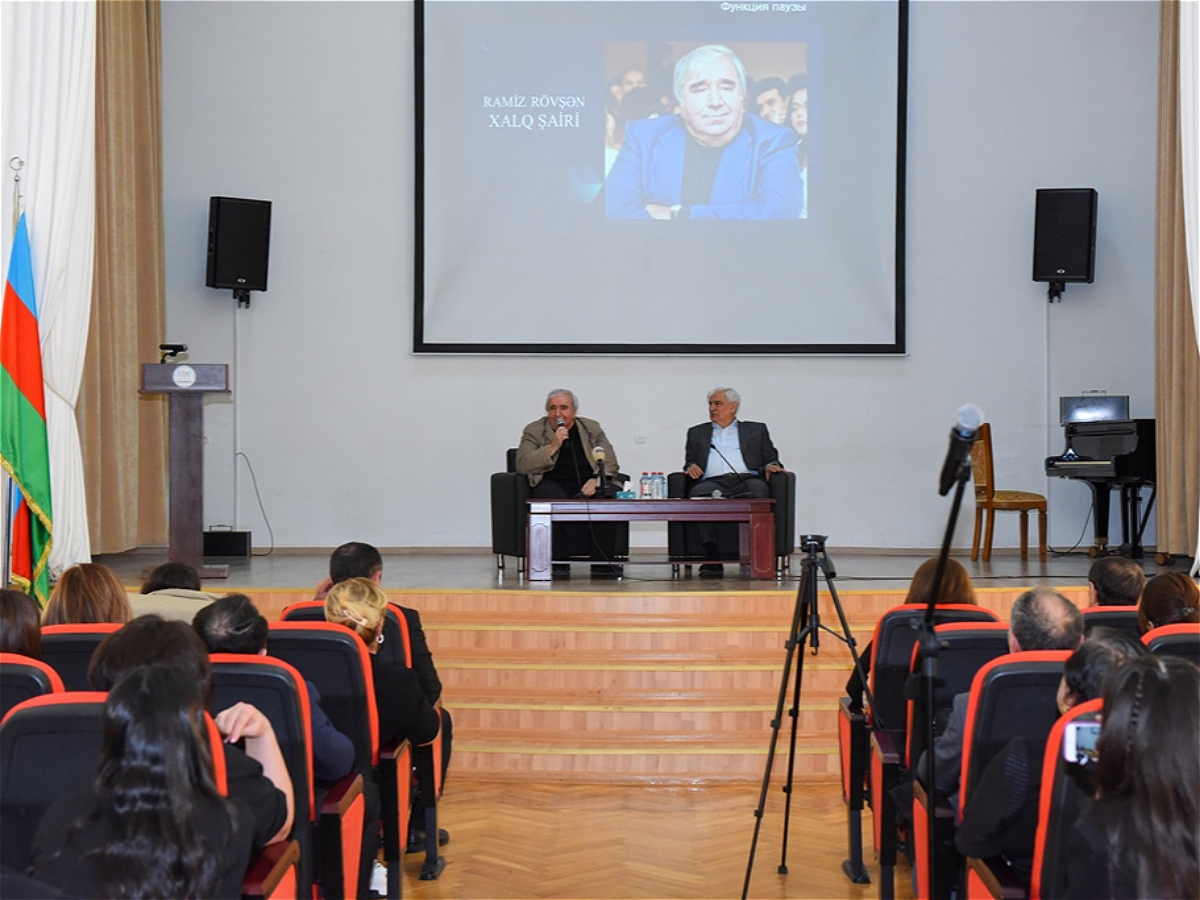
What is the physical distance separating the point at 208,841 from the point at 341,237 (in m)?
7.52

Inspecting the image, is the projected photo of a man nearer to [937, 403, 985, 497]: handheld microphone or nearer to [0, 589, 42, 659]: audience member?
[0, 589, 42, 659]: audience member

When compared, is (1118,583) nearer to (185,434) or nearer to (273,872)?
(273,872)

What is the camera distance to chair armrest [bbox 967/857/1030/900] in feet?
7.06

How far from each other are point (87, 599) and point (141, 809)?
1648 mm

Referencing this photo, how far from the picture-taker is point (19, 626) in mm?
2611

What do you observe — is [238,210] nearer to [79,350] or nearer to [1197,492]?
[79,350]

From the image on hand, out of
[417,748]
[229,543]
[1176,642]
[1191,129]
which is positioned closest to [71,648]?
[417,748]

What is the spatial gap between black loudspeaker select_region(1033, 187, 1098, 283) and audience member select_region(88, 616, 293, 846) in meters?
7.46

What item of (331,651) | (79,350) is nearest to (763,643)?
(331,651)

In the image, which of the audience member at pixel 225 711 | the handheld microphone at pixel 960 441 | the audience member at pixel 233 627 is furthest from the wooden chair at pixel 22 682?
the handheld microphone at pixel 960 441

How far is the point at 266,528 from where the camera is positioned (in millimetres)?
8828

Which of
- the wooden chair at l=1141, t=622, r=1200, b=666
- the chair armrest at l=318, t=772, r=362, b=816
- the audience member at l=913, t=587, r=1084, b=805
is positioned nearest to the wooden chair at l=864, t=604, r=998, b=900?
the audience member at l=913, t=587, r=1084, b=805

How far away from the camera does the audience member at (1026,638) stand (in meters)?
2.51

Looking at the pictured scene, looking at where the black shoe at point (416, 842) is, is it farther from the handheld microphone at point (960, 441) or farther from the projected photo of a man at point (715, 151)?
the projected photo of a man at point (715, 151)
